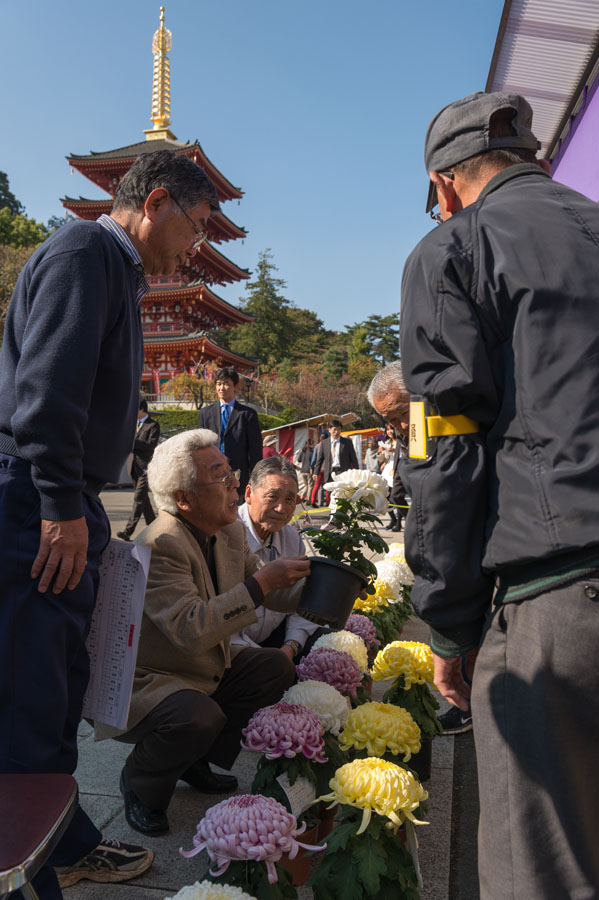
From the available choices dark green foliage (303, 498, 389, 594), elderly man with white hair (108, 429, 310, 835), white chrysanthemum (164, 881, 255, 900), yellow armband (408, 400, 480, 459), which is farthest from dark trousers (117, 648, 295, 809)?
yellow armband (408, 400, 480, 459)

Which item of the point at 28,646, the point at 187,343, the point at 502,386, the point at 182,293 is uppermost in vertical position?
the point at 182,293

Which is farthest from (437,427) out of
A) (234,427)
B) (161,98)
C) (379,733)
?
(161,98)

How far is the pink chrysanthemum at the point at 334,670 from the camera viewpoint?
106 inches

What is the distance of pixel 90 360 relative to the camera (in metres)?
1.71

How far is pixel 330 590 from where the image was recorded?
2430 mm

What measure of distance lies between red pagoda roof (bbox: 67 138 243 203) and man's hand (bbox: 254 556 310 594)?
32010 millimetres

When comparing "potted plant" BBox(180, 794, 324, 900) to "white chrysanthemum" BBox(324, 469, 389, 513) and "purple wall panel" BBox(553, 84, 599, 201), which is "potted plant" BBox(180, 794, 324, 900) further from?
"purple wall panel" BBox(553, 84, 599, 201)

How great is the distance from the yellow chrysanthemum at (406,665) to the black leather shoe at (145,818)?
99 cm

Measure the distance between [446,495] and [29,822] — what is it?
2.84 feet

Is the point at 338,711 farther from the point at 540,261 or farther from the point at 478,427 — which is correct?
the point at 540,261

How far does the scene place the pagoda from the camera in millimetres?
33375

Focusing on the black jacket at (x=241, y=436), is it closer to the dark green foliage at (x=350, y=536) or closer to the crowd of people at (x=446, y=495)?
the dark green foliage at (x=350, y=536)

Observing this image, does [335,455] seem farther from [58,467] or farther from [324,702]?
[58,467]

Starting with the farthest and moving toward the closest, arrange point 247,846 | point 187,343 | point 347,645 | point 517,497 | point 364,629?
point 187,343 < point 364,629 < point 347,645 < point 247,846 < point 517,497
